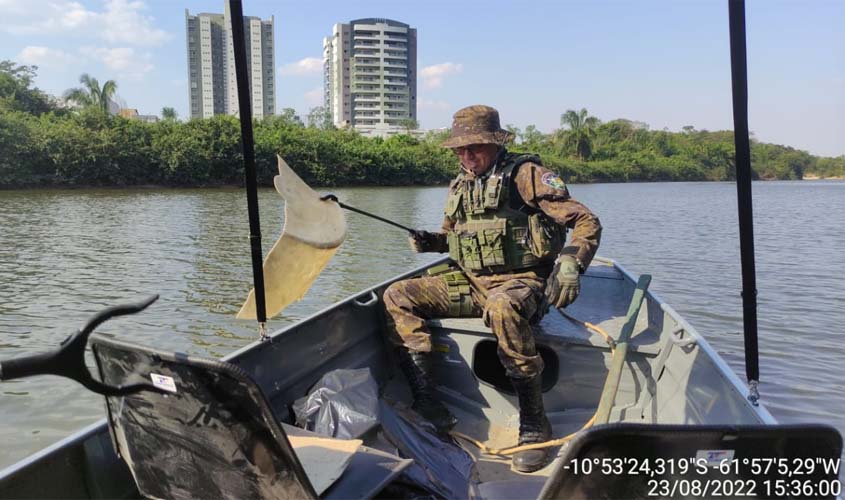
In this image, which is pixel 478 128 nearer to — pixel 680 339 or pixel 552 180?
pixel 552 180

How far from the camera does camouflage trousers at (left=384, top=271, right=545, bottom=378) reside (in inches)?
132

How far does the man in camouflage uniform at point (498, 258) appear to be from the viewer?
11.1ft

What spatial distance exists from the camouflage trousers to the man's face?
70 centimetres

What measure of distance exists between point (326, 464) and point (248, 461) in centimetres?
46

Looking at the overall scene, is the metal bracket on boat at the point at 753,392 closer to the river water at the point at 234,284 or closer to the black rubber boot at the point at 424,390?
the black rubber boot at the point at 424,390

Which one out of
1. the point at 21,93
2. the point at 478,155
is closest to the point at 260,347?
the point at 478,155

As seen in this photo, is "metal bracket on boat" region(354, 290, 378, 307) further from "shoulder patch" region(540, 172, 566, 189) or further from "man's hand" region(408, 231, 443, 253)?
"shoulder patch" region(540, 172, 566, 189)

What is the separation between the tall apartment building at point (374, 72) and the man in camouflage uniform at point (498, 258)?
116 metres

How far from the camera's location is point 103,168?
3991cm

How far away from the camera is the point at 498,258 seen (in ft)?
12.4


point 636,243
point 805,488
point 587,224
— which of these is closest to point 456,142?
point 587,224

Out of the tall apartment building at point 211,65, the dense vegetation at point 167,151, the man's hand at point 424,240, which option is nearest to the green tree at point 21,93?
the dense vegetation at point 167,151

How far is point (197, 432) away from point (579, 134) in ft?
282

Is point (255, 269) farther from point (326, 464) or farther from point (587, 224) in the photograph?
point (587, 224)
